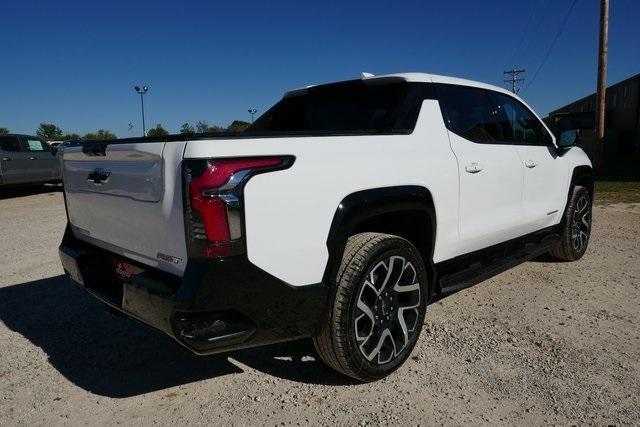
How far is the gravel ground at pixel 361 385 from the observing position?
8.23 ft

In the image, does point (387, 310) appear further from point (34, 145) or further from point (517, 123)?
point (34, 145)

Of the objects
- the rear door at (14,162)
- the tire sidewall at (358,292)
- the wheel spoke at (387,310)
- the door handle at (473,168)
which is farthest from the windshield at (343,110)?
the rear door at (14,162)

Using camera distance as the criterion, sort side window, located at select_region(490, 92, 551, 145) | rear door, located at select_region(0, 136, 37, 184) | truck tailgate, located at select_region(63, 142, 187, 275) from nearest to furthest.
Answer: truck tailgate, located at select_region(63, 142, 187, 275) < side window, located at select_region(490, 92, 551, 145) < rear door, located at select_region(0, 136, 37, 184)

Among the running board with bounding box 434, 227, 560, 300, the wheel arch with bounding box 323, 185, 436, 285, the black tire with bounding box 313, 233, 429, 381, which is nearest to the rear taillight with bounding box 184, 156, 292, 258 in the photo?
the wheel arch with bounding box 323, 185, 436, 285

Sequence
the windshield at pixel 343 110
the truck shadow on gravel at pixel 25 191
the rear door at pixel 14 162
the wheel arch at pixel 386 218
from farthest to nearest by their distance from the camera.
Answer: the truck shadow on gravel at pixel 25 191 → the rear door at pixel 14 162 → the windshield at pixel 343 110 → the wheel arch at pixel 386 218

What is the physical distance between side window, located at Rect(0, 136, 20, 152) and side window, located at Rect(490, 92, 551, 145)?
1231cm

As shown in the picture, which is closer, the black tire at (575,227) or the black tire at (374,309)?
the black tire at (374,309)

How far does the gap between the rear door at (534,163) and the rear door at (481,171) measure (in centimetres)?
14

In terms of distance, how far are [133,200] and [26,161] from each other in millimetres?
12231

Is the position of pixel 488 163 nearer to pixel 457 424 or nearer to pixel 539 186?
pixel 539 186

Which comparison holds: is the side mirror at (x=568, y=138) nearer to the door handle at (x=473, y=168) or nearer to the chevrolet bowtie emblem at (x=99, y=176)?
the door handle at (x=473, y=168)

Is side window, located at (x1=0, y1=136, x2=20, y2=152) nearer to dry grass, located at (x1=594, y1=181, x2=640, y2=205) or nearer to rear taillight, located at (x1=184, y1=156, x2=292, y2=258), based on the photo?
rear taillight, located at (x1=184, y1=156, x2=292, y2=258)

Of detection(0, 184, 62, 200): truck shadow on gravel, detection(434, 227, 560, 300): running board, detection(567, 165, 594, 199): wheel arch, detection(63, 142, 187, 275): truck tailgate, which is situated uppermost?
detection(63, 142, 187, 275): truck tailgate

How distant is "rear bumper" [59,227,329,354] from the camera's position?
208 cm
